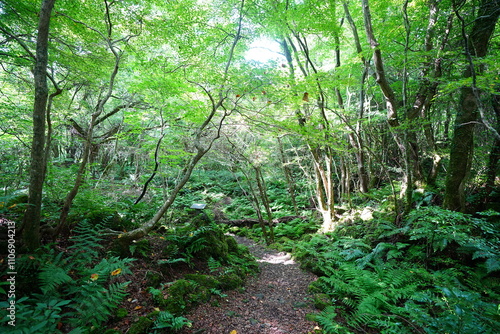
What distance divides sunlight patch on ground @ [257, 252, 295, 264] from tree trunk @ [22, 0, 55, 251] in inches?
208

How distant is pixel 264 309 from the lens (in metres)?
3.79

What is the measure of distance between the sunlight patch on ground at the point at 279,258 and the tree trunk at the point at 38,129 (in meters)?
5.29

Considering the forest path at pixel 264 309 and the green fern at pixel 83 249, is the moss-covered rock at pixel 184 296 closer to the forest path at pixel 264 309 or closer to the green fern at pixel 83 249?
the forest path at pixel 264 309

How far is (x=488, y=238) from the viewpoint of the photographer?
15.1ft

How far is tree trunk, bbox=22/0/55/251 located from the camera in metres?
2.51

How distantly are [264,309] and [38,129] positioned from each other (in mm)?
4150

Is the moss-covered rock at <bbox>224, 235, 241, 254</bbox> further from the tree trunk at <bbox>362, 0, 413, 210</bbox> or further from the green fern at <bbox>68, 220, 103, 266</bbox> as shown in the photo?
the tree trunk at <bbox>362, 0, 413, 210</bbox>

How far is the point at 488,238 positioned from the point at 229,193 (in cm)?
1349

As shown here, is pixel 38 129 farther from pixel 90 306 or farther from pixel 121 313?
pixel 121 313

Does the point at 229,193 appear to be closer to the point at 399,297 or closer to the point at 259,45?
the point at 259,45

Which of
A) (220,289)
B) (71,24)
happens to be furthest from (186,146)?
(220,289)

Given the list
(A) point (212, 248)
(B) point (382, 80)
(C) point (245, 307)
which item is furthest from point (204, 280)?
(B) point (382, 80)

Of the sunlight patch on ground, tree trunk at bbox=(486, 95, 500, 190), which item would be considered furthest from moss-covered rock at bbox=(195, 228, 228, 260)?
tree trunk at bbox=(486, 95, 500, 190)

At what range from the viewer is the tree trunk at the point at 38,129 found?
251 centimetres
